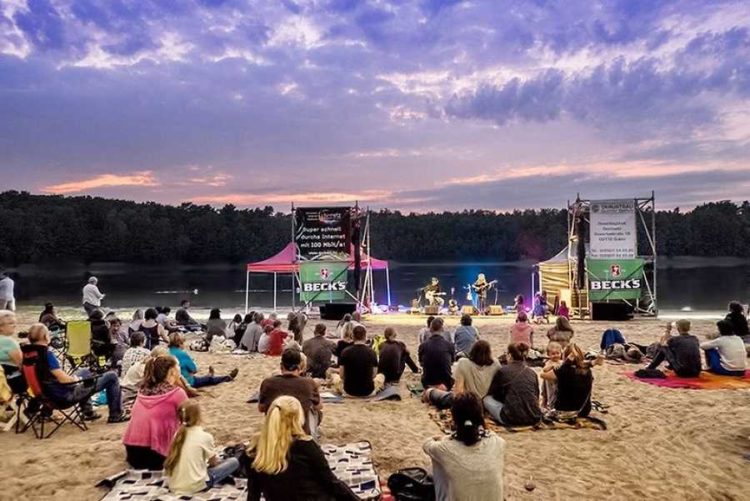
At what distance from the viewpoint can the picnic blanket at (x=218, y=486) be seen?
156 inches

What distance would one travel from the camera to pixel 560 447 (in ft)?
17.9

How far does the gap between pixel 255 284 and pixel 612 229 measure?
42.6 meters

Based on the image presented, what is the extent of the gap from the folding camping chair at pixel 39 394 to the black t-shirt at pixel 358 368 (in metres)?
2.82

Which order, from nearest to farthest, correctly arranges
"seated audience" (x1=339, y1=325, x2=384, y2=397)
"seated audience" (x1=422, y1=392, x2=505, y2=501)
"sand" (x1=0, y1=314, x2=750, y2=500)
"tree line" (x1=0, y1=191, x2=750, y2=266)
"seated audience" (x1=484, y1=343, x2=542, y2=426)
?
"seated audience" (x1=422, y1=392, x2=505, y2=501)
"sand" (x1=0, y1=314, x2=750, y2=500)
"seated audience" (x1=484, y1=343, x2=542, y2=426)
"seated audience" (x1=339, y1=325, x2=384, y2=397)
"tree line" (x1=0, y1=191, x2=750, y2=266)

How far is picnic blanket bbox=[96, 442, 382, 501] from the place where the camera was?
13.0 ft

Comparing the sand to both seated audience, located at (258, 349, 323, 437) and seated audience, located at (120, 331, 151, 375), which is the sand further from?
seated audience, located at (120, 331, 151, 375)

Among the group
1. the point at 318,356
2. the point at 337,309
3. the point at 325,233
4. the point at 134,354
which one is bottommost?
the point at 337,309

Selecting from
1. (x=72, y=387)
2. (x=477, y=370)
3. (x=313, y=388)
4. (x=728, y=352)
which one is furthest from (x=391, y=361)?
(x=728, y=352)

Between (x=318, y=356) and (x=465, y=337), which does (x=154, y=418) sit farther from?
(x=465, y=337)

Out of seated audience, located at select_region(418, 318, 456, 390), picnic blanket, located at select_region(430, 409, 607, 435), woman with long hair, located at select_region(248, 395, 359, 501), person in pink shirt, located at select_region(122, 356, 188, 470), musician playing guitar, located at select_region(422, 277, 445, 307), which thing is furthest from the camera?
musician playing guitar, located at select_region(422, 277, 445, 307)

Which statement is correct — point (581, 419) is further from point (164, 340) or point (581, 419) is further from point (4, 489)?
point (164, 340)

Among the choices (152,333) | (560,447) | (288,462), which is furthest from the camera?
(152,333)

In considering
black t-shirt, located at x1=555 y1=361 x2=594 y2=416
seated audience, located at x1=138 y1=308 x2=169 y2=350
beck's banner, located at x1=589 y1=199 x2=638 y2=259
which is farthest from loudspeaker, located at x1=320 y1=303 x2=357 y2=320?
black t-shirt, located at x1=555 y1=361 x2=594 y2=416

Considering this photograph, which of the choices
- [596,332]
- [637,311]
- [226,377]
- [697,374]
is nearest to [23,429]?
[226,377]
